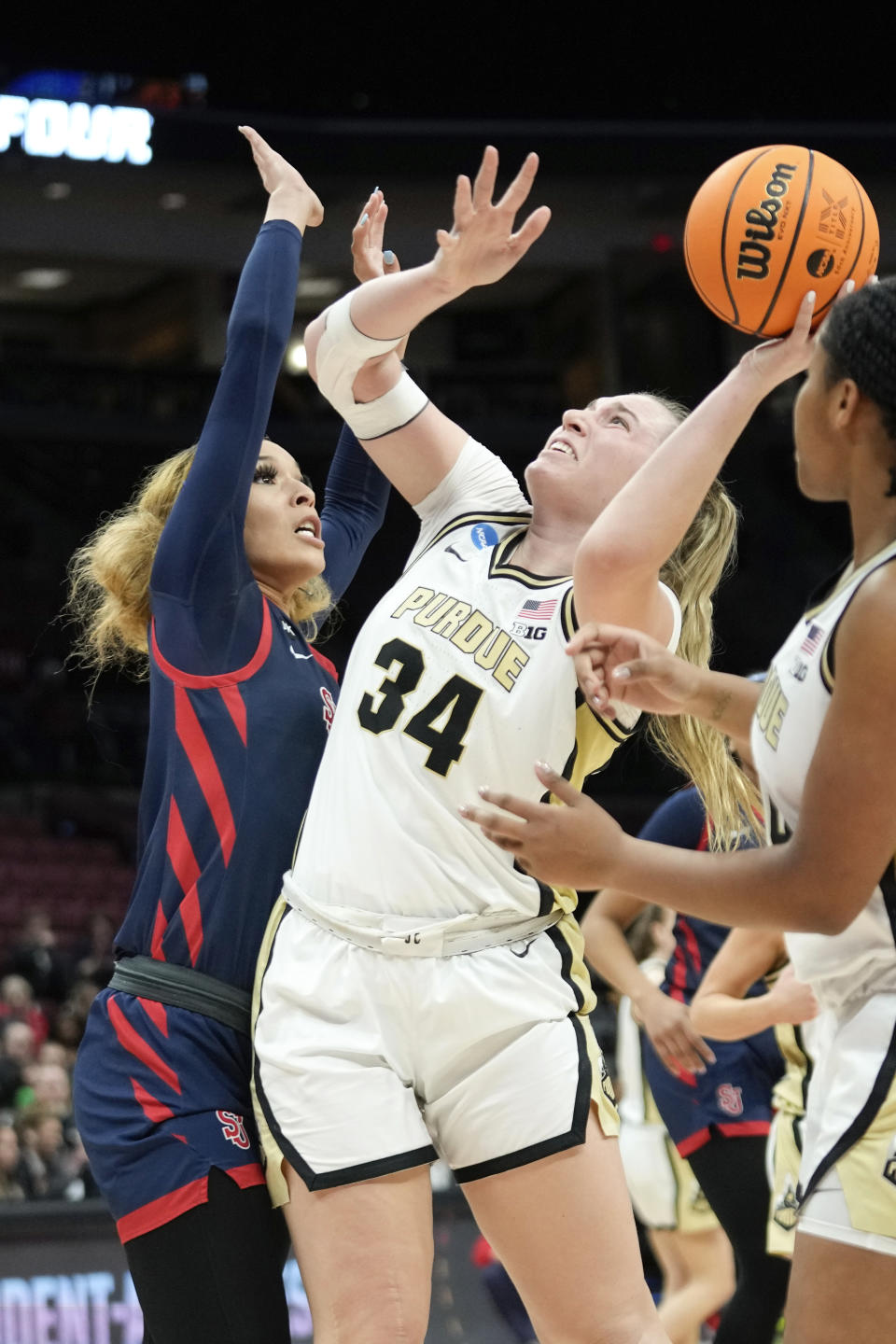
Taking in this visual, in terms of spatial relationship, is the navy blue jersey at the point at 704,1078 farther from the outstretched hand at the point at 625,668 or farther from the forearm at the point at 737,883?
the forearm at the point at 737,883

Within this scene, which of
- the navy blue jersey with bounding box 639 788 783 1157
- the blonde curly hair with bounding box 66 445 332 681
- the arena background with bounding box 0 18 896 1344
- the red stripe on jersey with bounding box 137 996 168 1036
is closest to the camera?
the red stripe on jersey with bounding box 137 996 168 1036

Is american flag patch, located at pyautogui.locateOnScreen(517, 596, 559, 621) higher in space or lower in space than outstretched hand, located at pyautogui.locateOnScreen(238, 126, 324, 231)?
lower

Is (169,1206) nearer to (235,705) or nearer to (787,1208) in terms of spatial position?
(235,705)

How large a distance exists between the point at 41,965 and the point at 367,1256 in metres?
11.2

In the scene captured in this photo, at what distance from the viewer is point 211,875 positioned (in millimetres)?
3166

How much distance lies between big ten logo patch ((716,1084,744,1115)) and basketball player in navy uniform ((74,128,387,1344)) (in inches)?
103

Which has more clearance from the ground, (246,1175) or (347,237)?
(347,237)

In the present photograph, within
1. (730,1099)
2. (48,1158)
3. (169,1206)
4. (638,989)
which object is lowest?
(48,1158)

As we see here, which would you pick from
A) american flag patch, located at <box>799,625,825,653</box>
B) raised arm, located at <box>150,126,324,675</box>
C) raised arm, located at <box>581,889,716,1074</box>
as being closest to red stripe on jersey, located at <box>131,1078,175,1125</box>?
raised arm, located at <box>150,126,324,675</box>

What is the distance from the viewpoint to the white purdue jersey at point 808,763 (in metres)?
2.27

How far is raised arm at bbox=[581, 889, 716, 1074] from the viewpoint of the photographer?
4.64 m

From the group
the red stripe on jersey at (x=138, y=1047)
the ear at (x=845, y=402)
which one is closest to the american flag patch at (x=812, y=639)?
the ear at (x=845, y=402)

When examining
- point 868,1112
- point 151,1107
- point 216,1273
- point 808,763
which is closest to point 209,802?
point 151,1107

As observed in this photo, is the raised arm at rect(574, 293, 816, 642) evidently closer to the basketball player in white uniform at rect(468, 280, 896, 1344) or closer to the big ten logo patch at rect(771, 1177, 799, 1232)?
the basketball player in white uniform at rect(468, 280, 896, 1344)
